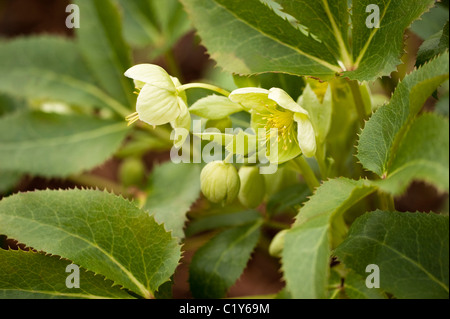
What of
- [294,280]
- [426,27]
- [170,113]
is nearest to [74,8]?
[170,113]

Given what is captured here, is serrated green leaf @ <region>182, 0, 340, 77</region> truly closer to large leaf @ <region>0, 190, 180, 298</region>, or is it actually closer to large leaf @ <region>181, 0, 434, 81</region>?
large leaf @ <region>181, 0, 434, 81</region>

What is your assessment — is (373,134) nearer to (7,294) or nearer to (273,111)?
(273,111)

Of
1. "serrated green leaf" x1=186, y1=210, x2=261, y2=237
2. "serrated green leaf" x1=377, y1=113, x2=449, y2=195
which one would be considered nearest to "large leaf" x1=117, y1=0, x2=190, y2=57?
"serrated green leaf" x1=186, y1=210, x2=261, y2=237

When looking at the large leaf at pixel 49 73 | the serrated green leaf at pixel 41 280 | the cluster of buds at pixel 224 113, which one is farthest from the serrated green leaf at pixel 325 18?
the large leaf at pixel 49 73

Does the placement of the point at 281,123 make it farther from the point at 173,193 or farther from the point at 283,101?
the point at 173,193

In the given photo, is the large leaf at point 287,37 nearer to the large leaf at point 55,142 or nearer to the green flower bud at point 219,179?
the green flower bud at point 219,179
